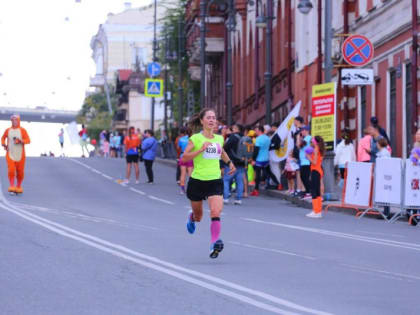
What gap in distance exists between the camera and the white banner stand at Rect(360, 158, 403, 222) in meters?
21.3

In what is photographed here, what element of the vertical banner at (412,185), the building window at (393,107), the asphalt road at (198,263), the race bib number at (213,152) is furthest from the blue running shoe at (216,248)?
the building window at (393,107)

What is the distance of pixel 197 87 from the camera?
76250 mm

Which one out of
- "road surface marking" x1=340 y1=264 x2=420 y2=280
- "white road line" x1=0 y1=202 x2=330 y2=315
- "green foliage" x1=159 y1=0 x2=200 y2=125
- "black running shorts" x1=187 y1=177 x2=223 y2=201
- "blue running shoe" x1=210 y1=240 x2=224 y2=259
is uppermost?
"green foliage" x1=159 y1=0 x2=200 y2=125

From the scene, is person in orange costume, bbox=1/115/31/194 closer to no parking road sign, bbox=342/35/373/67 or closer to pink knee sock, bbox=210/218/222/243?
no parking road sign, bbox=342/35/373/67

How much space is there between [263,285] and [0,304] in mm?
2476

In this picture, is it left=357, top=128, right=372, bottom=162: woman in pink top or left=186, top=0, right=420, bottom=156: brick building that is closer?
left=357, top=128, right=372, bottom=162: woman in pink top

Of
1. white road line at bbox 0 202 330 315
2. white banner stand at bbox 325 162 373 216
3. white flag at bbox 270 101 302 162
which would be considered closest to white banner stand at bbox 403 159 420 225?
white banner stand at bbox 325 162 373 216

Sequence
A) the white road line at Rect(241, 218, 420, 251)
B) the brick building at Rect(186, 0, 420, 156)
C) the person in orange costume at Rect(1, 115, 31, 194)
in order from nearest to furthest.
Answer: the white road line at Rect(241, 218, 420, 251) → the person in orange costume at Rect(1, 115, 31, 194) → the brick building at Rect(186, 0, 420, 156)

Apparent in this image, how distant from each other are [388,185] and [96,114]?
138312mm

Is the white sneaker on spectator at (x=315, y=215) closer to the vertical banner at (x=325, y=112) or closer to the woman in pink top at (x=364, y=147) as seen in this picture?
the woman in pink top at (x=364, y=147)

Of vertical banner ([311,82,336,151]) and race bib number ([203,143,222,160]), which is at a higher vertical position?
vertical banner ([311,82,336,151])

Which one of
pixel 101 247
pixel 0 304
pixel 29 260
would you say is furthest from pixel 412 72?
pixel 0 304

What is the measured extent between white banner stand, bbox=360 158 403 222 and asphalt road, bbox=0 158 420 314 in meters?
0.47

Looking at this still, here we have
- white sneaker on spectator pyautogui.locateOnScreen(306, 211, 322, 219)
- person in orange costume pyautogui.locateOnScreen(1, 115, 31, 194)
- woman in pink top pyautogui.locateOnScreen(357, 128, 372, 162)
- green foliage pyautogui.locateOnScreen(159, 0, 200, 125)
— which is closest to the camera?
white sneaker on spectator pyautogui.locateOnScreen(306, 211, 322, 219)
